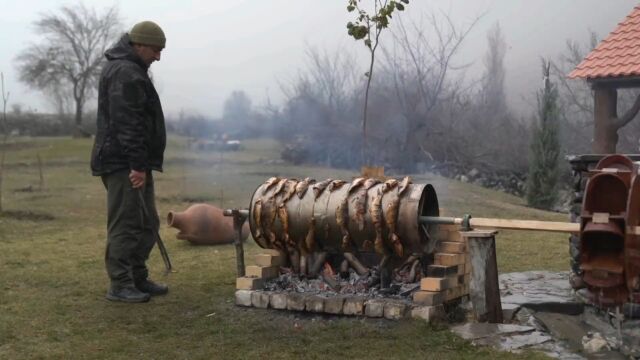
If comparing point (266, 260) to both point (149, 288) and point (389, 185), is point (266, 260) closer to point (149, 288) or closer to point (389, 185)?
point (149, 288)

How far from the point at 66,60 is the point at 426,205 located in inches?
1498

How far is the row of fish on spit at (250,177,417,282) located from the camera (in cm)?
453

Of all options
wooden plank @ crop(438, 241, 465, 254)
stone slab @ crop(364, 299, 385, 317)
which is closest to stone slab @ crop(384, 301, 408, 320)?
stone slab @ crop(364, 299, 385, 317)

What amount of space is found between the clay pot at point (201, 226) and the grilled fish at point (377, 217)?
13.4 feet

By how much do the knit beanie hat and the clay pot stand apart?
327 centimetres

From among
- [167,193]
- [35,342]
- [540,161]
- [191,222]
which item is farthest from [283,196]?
[540,161]

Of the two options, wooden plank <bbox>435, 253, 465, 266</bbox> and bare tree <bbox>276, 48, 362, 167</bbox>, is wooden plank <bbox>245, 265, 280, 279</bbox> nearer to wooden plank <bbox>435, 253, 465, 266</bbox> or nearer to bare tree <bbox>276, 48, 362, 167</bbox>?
wooden plank <bbox>435, 253, 465, 266</bbox>

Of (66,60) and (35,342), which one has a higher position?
(66,60)

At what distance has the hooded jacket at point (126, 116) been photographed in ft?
16.2

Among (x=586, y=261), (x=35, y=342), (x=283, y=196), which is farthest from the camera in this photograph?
(x=283, y=196)

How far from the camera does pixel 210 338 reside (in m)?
4.29

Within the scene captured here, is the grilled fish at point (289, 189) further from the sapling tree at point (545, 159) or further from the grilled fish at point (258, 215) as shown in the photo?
the sapling tree at point (545, 159)

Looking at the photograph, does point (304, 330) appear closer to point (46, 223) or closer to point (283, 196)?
point (283, 196)

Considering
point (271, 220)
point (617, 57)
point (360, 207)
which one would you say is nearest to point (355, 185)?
point (360, 207)
